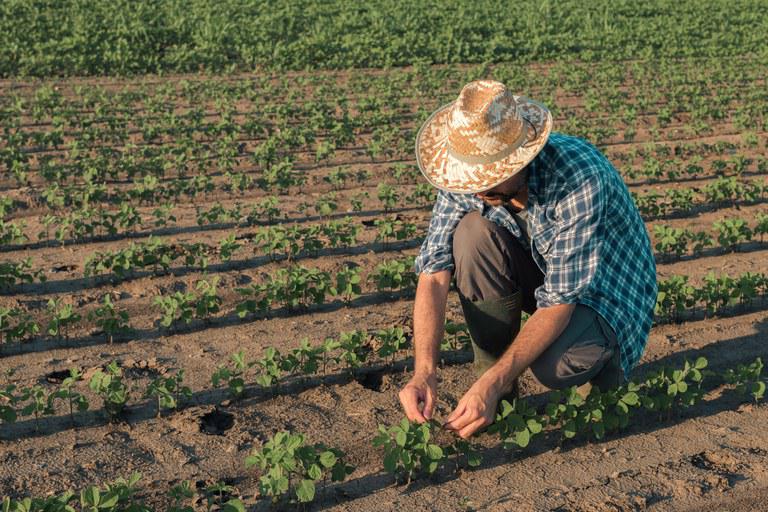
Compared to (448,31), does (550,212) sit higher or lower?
higher

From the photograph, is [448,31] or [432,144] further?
[448,31]

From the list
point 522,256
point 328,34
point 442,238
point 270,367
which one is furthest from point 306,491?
point 328,34

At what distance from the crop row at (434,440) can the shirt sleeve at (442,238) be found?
69 cm

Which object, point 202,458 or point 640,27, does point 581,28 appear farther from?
point 202,458

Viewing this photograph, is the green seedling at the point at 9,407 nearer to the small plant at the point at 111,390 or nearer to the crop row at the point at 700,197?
the small plant at the point at 111,390

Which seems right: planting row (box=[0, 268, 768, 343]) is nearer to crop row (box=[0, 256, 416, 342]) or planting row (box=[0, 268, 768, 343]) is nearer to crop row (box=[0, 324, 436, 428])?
crop row (box=[0, 256, 416, 342])

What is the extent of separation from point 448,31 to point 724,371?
13.8 m

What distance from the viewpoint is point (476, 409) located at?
3.83 m

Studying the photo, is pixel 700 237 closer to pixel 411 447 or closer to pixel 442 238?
pixel 442 238

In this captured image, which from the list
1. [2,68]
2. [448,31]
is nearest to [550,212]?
[2,68]

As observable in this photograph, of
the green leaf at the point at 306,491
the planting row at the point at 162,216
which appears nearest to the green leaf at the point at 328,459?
the green leaf at the point at 306,491

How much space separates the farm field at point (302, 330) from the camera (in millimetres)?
4391

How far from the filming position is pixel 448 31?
1839cm

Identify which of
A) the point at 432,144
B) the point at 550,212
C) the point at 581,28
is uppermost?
the point at 432,144
